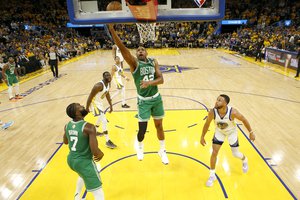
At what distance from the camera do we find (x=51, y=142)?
5816 millimetres

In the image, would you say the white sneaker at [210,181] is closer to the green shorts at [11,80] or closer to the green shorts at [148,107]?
the green shorts at [148,107]

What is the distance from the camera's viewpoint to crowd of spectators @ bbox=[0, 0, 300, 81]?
23.3 m

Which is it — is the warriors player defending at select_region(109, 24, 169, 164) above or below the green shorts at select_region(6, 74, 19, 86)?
above

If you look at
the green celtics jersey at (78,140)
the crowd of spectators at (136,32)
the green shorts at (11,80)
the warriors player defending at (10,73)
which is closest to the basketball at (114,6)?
the green celtics jersey at (78,140)

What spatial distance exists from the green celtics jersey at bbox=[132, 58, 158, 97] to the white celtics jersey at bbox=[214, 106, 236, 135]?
A: 3.64 ft

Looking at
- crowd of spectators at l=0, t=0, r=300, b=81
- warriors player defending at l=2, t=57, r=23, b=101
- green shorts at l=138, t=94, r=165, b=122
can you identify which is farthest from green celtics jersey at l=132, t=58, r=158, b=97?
crowd of spectators at l=0, t=0, r=300, b=81

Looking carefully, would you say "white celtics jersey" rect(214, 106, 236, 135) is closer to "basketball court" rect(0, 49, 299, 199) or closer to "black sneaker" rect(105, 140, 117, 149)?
"basketball court" rect(0, 49, 299, 199)

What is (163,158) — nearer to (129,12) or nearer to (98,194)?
(98,194)

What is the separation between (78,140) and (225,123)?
214 cm

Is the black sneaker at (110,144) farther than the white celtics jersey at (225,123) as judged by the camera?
Yes

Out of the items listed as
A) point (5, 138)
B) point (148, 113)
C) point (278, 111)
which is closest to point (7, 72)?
point (5, 138)

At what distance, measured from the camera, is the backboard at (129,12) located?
4.47 metres

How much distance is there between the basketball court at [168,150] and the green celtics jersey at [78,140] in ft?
3.93

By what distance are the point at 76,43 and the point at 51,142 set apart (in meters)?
21.9
